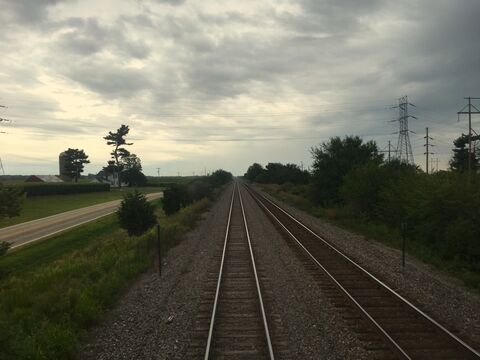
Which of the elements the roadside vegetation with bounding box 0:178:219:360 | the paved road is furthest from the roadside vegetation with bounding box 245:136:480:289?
the paved road

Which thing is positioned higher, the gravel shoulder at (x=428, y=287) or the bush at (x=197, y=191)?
the bush at (x=197, y=191)

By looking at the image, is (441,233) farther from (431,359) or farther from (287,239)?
(431,359)

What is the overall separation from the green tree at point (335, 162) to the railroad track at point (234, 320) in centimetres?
2803

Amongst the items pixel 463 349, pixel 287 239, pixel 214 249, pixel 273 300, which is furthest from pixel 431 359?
pixel 287 239

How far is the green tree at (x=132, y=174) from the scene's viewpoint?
422 feet

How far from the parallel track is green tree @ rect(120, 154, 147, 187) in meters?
116

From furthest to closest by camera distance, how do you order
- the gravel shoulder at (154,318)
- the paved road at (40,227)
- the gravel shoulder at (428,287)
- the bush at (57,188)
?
the bush at (57,188), the paved road at (40,227), the gravel shoulder at (428,287), the gravel shoulder at (154,318)

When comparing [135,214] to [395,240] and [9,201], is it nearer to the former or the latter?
[9,201]

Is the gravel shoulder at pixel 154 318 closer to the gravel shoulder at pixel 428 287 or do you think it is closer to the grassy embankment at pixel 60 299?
the grassy embankment at pixel 60 299

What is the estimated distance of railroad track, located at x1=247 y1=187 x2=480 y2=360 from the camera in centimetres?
791

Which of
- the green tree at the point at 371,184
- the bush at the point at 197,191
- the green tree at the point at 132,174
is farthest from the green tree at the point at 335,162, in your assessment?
the green tree at the point at 132,174

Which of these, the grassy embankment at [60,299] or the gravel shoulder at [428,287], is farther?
the gravel shoulder at [428,287]

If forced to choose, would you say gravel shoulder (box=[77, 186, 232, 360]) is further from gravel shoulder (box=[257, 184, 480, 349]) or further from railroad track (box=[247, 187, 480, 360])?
gravel shoulder (box=[257, 184, 480, 349])

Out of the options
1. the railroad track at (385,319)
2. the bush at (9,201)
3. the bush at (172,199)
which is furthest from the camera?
the bush at (172,199)
